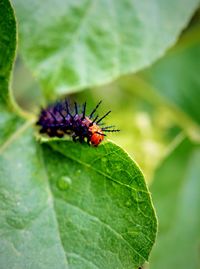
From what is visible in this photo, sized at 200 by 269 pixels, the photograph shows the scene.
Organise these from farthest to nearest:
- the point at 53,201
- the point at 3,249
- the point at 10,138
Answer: the point at 10,138 → the point at 53,201 → the point at 3,249

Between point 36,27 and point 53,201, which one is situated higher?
point 36,27

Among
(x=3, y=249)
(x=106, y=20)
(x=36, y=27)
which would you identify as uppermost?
(x=106, y=20)

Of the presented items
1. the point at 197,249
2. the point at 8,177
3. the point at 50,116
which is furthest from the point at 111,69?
the point at 197,249

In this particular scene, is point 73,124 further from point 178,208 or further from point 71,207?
point 178,208

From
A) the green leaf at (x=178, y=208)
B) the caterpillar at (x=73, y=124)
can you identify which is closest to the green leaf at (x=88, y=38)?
the caterpillar at (x=73, y=124)

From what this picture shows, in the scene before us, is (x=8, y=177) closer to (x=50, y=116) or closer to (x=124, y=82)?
(x=50, y=116)

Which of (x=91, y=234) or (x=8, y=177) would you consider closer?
(x=91, y=234)
